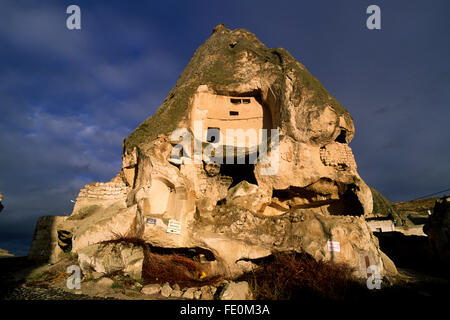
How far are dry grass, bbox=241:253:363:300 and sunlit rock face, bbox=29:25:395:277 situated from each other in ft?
1.05

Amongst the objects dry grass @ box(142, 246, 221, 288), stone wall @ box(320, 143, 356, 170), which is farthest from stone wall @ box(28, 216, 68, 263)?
stone wall @ box(320, 143, 356, 170)

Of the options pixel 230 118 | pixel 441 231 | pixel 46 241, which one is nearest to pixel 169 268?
pixel 46 241

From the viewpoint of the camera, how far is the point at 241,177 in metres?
9.79

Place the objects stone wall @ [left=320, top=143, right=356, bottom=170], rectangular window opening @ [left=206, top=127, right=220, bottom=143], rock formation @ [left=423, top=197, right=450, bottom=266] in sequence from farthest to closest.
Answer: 1. rectangular window opening @ [left=206, top=127, right=220, bottom=143]
2. rock formation @ [left=423, top=197, right=450, bottom=266]
3. stone wall @ [left=320, top=143, right=356, bottom=170]

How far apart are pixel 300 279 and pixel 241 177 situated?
491 cm

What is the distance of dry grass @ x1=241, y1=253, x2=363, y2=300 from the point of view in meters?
5.19

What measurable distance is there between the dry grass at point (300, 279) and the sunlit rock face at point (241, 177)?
1.05ft

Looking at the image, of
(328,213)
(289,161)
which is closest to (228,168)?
(289,161)

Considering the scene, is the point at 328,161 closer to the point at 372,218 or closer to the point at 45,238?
the point at 45,238

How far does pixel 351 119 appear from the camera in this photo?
370 inches

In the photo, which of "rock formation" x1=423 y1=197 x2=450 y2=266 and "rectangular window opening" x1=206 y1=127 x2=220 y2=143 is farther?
"rectangular window opening" x1=206 y1=127 x2=220 y2=143

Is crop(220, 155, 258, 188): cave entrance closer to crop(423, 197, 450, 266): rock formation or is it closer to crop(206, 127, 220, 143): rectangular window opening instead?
crop(206, 127, 220, 143): rectangular window opening

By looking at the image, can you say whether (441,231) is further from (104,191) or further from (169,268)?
(104,191)

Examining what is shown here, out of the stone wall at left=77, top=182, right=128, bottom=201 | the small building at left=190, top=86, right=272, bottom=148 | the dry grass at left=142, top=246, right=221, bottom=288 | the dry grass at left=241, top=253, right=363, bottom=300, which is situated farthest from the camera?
the small building at left=190, top=86, right=272, bottom=148
